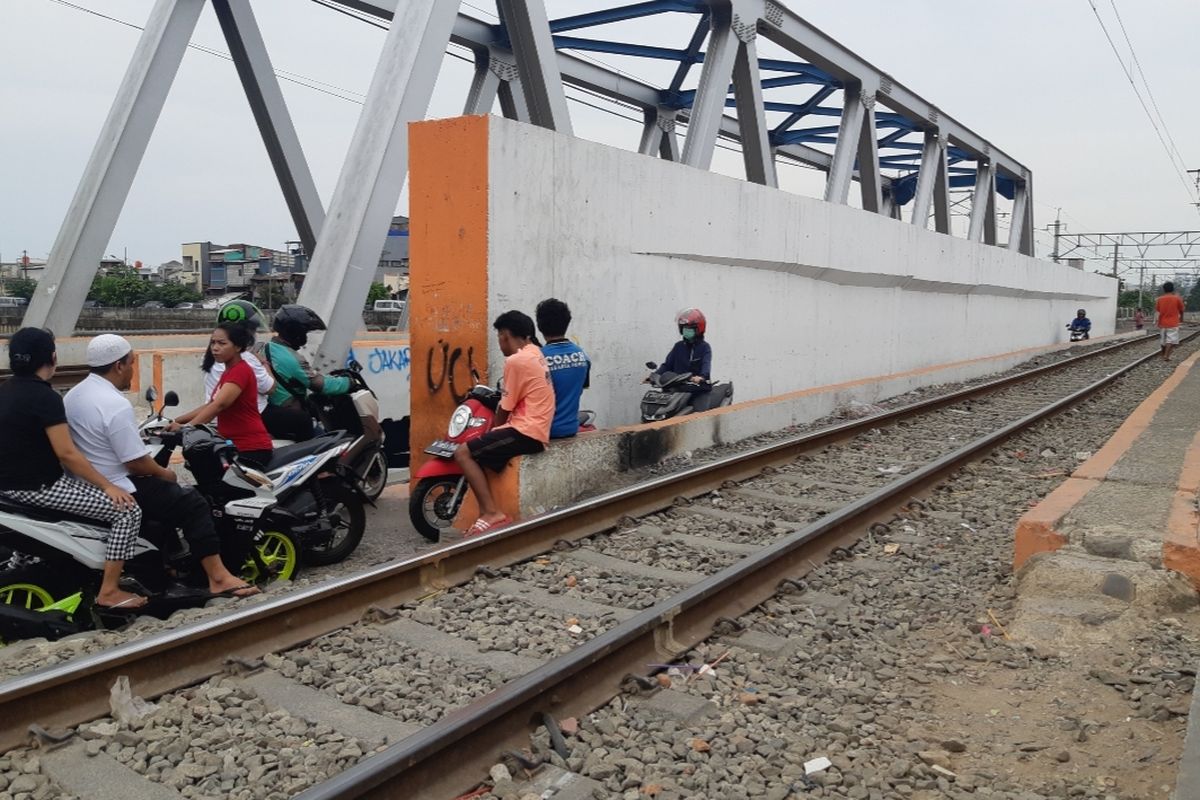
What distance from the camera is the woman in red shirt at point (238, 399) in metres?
6.00

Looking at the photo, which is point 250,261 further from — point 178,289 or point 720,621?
point 720,621

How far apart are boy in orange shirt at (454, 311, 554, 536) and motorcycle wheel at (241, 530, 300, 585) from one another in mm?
1234

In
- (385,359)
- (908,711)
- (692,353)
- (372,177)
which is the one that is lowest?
(908,711)

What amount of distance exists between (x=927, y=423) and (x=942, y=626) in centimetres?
785

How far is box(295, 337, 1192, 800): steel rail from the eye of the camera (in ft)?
10.1

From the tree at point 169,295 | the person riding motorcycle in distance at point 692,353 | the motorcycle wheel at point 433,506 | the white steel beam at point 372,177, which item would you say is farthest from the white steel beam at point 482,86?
the tree at point 169,295

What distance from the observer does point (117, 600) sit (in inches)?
193

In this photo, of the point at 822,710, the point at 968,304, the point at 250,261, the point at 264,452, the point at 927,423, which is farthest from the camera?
the point at 250,261

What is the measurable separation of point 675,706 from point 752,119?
14288mm

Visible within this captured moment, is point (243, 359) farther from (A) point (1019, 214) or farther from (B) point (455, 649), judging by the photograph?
(A) point (1019, 214)

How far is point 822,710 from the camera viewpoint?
3.90 metres

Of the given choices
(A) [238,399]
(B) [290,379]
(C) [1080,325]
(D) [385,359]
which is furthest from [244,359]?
(C) [1080,325]

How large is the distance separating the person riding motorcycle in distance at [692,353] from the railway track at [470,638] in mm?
2643

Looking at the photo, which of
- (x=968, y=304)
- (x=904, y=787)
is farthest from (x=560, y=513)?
(x=968, y=304)
